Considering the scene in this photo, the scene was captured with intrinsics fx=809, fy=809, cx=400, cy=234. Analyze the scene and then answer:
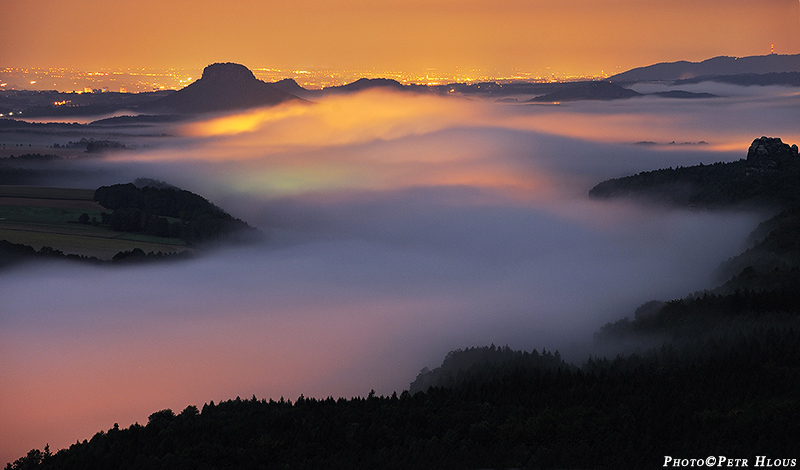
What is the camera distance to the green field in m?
158

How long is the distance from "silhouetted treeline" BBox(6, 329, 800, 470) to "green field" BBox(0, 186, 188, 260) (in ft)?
323

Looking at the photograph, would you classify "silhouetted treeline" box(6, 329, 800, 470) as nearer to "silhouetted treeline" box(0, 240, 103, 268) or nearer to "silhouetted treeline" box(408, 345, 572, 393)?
"silhouetted treeline" box(408, 345, 572, 393)

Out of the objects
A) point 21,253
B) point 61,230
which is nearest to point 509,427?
point 21,253

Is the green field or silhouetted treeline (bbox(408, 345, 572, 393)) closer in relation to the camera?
silhouetted treeline (bbox(408, 345, 572, 393))

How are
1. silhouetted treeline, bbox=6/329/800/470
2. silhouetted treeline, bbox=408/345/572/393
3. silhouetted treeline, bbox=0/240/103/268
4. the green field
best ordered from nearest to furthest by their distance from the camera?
silhouetted treeline, bbox=6/329/800/470 → silhouetted treeline, bbox=408/345/572/393 → silhouetted treeline, bbox=0/240/103/268 → the green field

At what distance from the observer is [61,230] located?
168 metres

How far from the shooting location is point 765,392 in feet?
209

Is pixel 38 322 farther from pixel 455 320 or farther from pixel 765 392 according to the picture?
pixel 765 392

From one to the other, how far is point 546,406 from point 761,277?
63789mm

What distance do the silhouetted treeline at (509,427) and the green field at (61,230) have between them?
98.5 m

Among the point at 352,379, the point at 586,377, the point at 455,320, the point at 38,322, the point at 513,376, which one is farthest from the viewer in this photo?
the point at 455,320

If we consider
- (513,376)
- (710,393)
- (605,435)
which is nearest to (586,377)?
(513,376)

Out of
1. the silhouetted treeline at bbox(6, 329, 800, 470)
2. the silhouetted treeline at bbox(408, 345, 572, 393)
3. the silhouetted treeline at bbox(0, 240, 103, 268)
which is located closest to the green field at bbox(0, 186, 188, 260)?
the silhouetted treeline at bbox(0, 240, 103, 268)

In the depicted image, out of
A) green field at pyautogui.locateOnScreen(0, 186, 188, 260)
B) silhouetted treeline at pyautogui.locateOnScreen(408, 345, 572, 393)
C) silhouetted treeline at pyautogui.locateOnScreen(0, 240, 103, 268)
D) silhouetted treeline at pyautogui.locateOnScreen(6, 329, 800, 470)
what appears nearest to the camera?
silhouetted treeline at pyautogui.locateOnScreen(6, 329, 800, 470)
